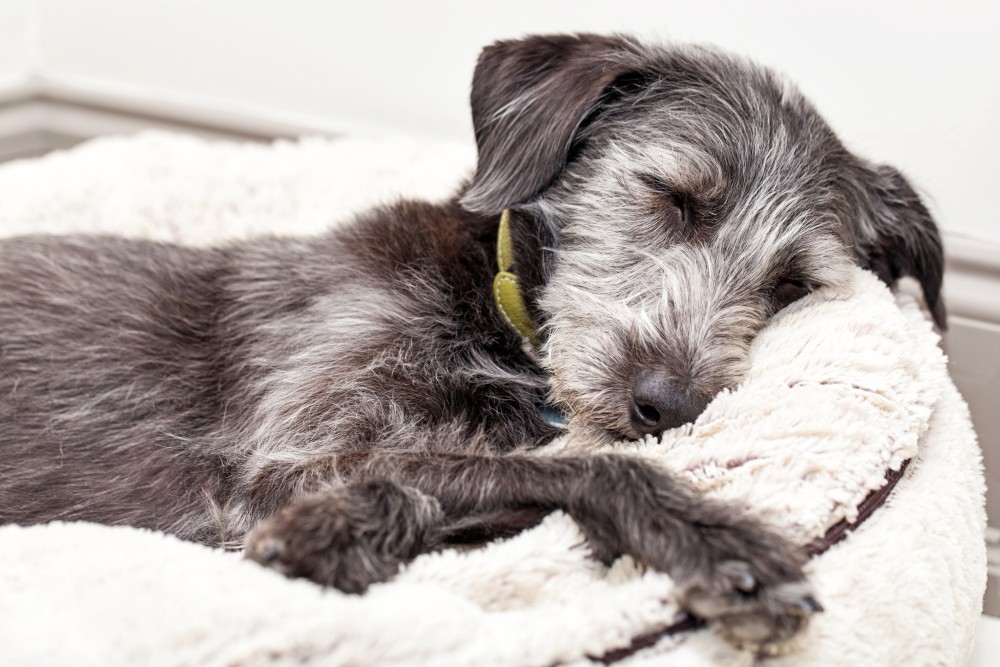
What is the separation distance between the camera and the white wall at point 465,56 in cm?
349

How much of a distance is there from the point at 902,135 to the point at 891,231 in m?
0.76

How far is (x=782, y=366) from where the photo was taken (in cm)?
246

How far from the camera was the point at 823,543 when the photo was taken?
79.0 inches

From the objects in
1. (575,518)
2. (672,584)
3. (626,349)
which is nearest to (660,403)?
(626,349)

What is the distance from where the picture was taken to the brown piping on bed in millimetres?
1720

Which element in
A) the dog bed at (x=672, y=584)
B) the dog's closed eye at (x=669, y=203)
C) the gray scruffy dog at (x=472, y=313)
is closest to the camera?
the dog bed at (x=672, y=584)

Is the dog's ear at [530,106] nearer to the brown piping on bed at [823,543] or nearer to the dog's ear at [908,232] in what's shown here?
the dog's ear at [908,232]

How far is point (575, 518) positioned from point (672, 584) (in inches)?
12.3

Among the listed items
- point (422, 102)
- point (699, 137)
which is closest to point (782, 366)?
point (699, 137)

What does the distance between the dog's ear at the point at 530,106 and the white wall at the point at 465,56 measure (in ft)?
2.53

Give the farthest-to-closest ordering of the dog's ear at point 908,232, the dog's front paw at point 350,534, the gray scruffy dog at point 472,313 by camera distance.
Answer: the dog's ear at point 908,232 < the gray scruffy dog at point 472,313 < the dog's front paw at point 350,534

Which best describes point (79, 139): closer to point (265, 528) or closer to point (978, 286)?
point (265, 528)

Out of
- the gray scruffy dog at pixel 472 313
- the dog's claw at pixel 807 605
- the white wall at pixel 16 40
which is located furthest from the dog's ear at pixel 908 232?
the white wall at pixel 16 40

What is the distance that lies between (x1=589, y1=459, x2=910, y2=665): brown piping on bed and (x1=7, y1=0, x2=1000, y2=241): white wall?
1.46m
